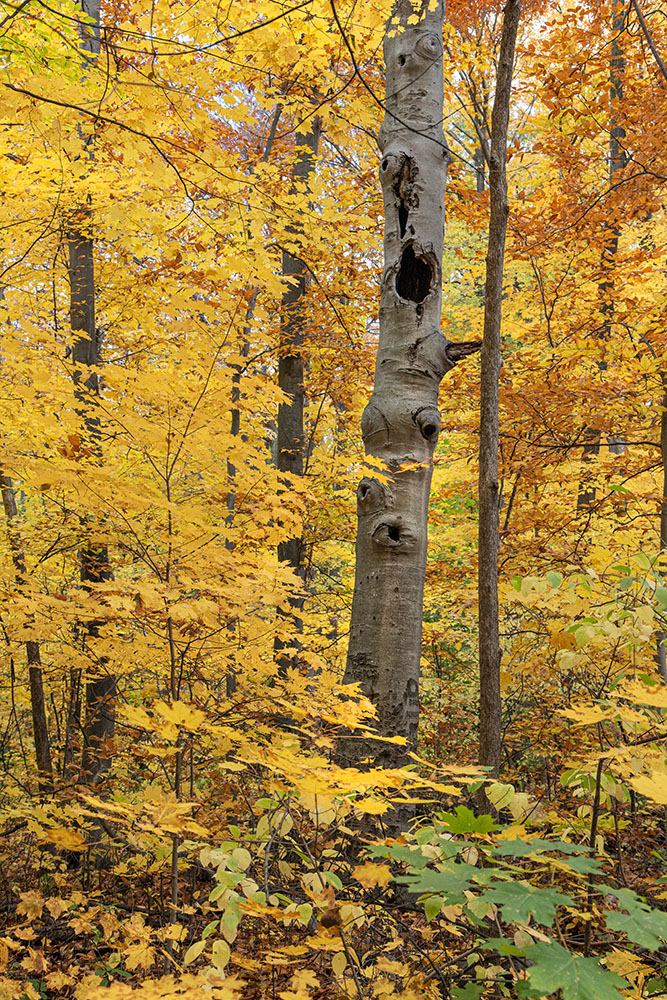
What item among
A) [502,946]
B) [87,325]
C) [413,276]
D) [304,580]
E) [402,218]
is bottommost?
[502,946]

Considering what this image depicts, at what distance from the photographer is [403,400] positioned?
10.7ft

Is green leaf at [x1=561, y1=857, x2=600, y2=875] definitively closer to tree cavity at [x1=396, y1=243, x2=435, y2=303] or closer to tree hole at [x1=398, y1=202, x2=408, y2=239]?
tree cavity at [x1=396, y1=243, x2=435, y2=303]

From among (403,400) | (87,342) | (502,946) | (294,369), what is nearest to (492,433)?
(403,400)

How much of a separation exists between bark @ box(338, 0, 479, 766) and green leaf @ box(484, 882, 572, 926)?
4.85 feet

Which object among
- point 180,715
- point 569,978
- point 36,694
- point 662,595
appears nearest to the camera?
point 569,978

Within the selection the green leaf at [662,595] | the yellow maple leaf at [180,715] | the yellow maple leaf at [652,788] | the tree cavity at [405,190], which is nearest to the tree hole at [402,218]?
the tree cavity at [405,190]

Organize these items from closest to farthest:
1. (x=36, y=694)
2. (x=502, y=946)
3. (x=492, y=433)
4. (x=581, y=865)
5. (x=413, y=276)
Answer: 1. (x=581, y=865)
2. (x=502, y=946)
3. (x=492, y=433)
4. (x=413, y=276)
5. (x=36, y=694)

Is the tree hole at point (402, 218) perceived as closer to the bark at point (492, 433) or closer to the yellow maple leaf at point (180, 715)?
the bark at point (492, 433)

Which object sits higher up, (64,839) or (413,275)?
(413,275)

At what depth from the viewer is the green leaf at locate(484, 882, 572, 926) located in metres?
1.15

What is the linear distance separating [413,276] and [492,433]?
1.07 m

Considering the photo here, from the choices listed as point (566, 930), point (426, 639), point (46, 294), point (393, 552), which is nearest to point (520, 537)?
point (426, 639)

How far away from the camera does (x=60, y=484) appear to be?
254 centimetres

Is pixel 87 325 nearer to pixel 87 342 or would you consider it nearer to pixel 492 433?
pixel 87 342
